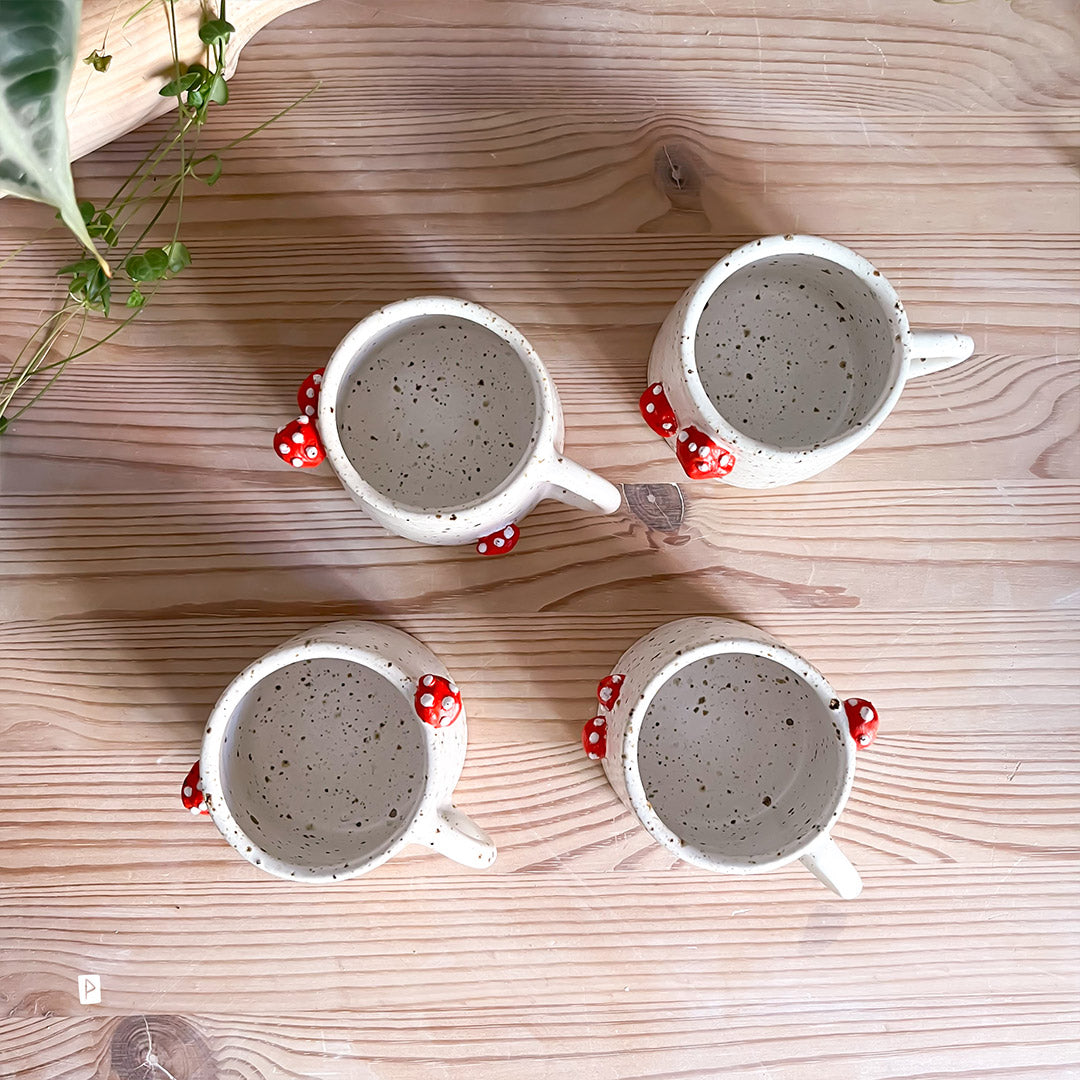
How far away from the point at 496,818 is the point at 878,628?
304mm

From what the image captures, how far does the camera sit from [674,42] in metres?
0.68

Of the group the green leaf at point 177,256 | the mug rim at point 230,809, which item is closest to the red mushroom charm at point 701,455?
the mug rim at point 230,809

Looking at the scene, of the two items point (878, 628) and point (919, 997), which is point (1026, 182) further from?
point (919, 997)

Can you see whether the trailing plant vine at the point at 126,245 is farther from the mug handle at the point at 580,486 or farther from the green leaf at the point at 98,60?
the mug handle at the point at 580,486

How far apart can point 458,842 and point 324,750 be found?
139mm

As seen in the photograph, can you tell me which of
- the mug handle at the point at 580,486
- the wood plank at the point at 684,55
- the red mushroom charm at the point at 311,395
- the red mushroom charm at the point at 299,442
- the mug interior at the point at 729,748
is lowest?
the mug interior at the point at 729,748

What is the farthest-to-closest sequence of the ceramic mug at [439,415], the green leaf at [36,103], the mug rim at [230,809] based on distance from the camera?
the ceramic mug at [439,415] < the mug rim at [230,809] < the green leaf at [36,103]

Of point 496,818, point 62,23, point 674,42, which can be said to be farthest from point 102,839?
point 674,42

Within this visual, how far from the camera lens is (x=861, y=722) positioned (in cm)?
56

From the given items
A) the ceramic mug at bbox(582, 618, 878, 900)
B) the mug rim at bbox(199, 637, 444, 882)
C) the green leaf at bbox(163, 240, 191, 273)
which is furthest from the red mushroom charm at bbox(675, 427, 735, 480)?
the green leaf at bbox(163, 240, 191, 273)

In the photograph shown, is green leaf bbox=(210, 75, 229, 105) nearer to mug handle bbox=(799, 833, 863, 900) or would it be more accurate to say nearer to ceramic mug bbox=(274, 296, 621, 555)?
ceramic mug bbox=(274, 296, 621, 555)

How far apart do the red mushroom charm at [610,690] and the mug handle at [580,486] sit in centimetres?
11

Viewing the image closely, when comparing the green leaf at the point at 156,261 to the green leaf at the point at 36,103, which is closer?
the green leaf at the point at 36,103

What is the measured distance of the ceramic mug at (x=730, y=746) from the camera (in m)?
0.56
